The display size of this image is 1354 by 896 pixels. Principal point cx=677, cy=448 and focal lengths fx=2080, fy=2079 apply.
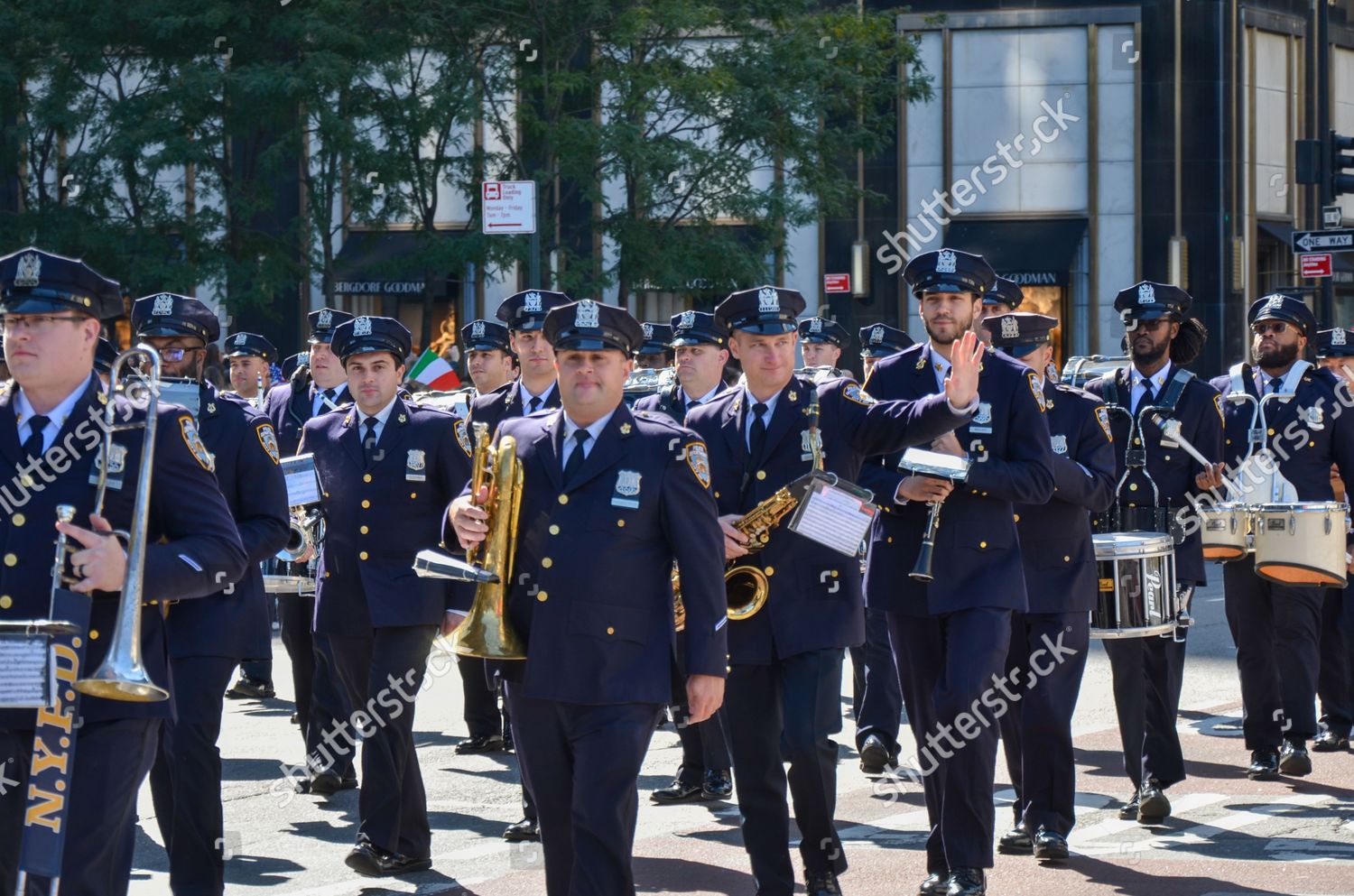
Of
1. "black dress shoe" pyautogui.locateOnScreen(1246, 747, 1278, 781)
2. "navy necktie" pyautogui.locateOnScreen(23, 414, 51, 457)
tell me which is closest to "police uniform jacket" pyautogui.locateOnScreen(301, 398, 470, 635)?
"navy necktie" pyautogui.locateOnScreen(23, 414, 51, 457)

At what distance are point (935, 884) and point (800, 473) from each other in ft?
5.28

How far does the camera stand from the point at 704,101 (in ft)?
83.6

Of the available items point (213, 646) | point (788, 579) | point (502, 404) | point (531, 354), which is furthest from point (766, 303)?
point (502, 404)

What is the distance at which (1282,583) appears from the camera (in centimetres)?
1065

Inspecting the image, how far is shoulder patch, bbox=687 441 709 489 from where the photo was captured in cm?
647

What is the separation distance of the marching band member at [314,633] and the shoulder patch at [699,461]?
10.8ft

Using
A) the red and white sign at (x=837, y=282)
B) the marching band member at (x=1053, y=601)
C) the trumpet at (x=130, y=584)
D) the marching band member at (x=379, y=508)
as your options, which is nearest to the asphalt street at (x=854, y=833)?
the marching band member at (x=1053, y=601)

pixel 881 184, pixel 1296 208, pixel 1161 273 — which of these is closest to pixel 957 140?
pixel 881 184

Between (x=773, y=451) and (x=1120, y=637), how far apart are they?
7.65 ft

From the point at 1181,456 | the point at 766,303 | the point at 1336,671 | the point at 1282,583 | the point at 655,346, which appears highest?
the point at 655,346

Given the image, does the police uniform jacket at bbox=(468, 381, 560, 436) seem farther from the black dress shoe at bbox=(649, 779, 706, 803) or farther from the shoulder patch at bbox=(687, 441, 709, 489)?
the shoulder patch at bbox=(687, 441, 709, 489)

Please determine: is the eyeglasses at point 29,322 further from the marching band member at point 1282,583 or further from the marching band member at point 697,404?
the marching band member at point 1282,583

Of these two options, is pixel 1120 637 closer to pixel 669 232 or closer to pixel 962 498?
Answer: pixel 962 498

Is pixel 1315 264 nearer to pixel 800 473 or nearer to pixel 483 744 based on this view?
pixel 483 744
